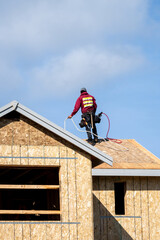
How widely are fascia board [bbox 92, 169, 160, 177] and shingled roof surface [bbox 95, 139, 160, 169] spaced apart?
17 cm

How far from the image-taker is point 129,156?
71.7 ft

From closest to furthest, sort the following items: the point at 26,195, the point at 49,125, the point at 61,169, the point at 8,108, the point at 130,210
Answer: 1. the point at 8,108
2. the point at 49,125
3. the point at 61,169
4. the point at 130,210
5. the point at 26,195

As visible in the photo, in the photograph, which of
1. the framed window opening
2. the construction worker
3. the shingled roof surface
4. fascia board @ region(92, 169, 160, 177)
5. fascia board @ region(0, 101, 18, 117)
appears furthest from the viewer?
the construction worker

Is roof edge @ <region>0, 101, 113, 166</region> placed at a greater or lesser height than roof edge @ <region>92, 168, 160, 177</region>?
greater

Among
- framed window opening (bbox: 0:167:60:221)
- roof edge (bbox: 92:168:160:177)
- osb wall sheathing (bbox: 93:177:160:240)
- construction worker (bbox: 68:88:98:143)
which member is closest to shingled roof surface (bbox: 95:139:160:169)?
roof edge (bbox: 92:168:160:177)

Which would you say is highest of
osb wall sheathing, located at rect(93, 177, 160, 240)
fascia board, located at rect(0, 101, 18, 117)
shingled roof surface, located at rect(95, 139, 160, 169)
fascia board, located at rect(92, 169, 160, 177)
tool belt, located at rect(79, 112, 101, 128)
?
tool belt, located at rect(79, 112, 101, 128)

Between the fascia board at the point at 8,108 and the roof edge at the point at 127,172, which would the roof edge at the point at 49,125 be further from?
the roof edge at the point at 127,172

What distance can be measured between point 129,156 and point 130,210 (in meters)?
2.49

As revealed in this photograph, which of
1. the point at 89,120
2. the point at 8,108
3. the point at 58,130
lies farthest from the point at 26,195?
the point at 8,108

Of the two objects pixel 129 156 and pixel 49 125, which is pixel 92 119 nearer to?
pixel 129 156

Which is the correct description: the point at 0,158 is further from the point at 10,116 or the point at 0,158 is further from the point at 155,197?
the point at 155,197

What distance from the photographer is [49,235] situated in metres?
15.8

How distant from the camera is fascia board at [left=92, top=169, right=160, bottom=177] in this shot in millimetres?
20062

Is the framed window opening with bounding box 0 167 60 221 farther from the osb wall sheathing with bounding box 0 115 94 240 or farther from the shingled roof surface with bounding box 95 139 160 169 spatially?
the osb wall sheathing with bounding box 0 115 94 240
